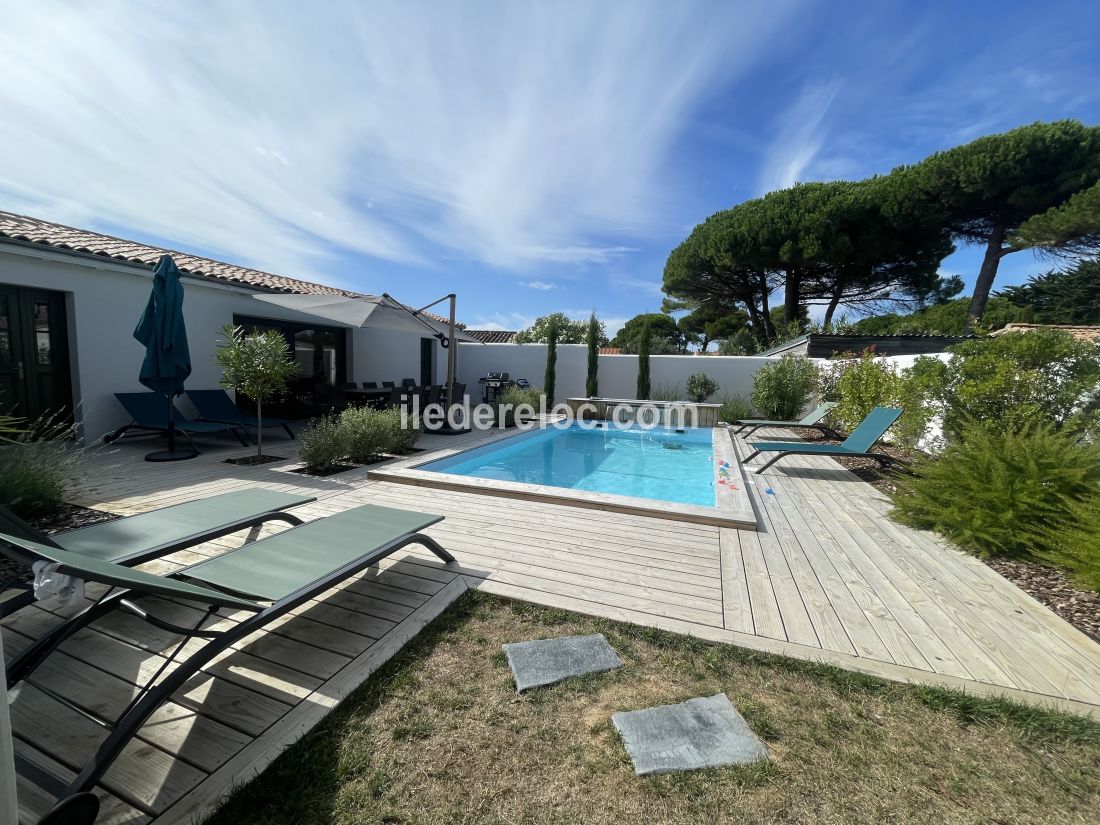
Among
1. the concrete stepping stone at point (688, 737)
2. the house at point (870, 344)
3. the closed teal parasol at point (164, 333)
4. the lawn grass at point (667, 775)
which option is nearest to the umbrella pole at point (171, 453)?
the closed teal parasol at point (164, 333)

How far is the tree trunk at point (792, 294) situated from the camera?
1681 cm

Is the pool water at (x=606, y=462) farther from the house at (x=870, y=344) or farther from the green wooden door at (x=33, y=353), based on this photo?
the green wooden door at (x=33, y=353)

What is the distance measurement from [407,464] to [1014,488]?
5.78m

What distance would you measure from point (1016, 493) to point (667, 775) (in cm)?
364

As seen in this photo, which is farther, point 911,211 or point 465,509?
point 911,211

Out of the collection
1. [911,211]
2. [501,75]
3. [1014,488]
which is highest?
[911,211]

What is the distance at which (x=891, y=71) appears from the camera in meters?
7.83

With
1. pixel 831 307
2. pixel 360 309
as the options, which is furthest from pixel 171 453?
pixel 831 307

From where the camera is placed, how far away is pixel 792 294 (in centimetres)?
1719

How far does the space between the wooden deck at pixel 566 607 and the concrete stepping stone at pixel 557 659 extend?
282mm

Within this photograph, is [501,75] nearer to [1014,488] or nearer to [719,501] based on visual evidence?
[719,501]

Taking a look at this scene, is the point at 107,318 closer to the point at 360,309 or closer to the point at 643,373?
the point at 360,309

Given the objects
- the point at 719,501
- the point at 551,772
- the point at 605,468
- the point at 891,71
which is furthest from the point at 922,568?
the point at 891,71

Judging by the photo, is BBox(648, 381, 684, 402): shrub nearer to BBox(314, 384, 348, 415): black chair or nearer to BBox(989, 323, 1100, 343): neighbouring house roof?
BBox(989, 323, 1100, 343): neighbouring house roof
